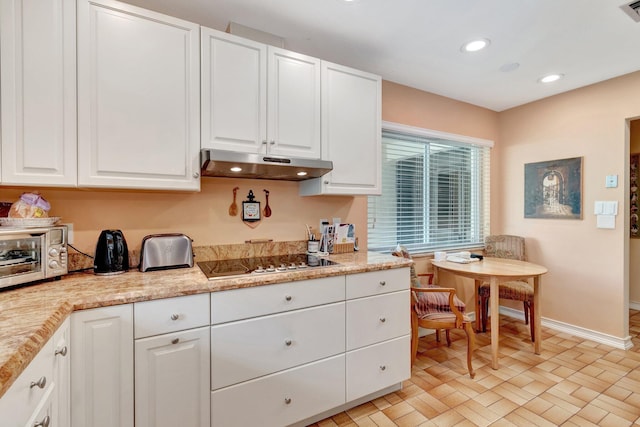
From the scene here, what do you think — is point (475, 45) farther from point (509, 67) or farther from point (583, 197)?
point (583, 197)

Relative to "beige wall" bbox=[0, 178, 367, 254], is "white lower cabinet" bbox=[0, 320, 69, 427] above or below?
below

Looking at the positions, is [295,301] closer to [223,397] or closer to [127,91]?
[223,397]

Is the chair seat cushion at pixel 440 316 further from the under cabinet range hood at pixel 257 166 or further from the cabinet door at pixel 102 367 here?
the cabinet door at pixel 102 367

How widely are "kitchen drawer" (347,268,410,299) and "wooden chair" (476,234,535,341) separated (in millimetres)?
1492

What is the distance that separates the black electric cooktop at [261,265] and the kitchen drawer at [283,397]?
56 cm

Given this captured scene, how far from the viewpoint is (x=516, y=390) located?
2174 mm

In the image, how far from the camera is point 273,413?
1.63 meters

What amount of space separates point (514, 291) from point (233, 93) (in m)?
3.06

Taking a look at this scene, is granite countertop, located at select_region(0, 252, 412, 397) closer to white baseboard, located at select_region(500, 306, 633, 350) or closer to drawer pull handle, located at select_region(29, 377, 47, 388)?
drawer pull handle, located at select_region(29, 377, 47, 388)

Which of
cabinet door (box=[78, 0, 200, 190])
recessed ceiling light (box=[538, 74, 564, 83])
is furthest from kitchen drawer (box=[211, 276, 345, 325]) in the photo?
recessed ceiling light (box=[538, 74, 564, 83])

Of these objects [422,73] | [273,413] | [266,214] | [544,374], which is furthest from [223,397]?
[422,73]

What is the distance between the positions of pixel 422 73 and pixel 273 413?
9.36 feet

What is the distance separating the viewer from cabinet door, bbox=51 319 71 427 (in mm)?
1067

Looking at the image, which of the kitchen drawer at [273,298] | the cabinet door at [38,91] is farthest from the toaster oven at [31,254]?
the kitchen drawer at [273,298]
